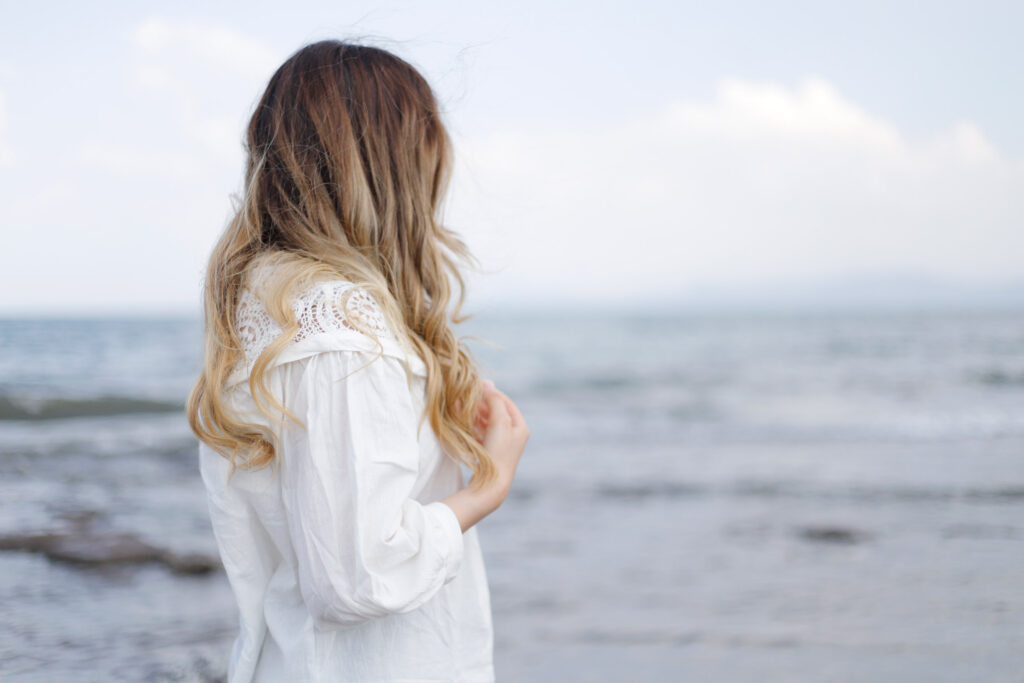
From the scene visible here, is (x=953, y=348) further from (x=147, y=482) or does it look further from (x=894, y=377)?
(x=147, y=482)

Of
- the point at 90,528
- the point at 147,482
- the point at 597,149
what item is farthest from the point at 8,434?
the point at 597,149

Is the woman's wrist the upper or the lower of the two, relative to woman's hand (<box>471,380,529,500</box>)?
lower

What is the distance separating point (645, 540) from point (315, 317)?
4195mm

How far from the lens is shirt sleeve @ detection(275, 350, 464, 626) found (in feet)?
3.50

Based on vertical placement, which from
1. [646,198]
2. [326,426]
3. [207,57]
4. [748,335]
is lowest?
[748,335]

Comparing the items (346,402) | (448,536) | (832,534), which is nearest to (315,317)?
(346,402)

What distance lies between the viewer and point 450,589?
1358 millimetres

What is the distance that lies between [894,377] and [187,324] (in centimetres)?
1795

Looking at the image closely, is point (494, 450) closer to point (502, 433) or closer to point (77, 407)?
point (502, 433)

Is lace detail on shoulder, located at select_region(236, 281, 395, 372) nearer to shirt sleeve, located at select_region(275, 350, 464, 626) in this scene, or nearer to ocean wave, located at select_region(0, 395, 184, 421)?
shirt sleeve, located at select_region(275, 350, 464, 626)

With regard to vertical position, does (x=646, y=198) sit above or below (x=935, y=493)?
above

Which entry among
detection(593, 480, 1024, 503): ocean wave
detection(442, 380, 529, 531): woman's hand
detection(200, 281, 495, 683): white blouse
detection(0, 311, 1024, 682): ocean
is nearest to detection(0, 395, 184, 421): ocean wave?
detection(0, 311, 1024, 682): ocean

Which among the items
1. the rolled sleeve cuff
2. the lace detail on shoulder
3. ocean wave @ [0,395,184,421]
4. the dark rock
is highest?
the lace detail on shoulder

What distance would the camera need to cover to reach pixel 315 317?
1107 millimetres
